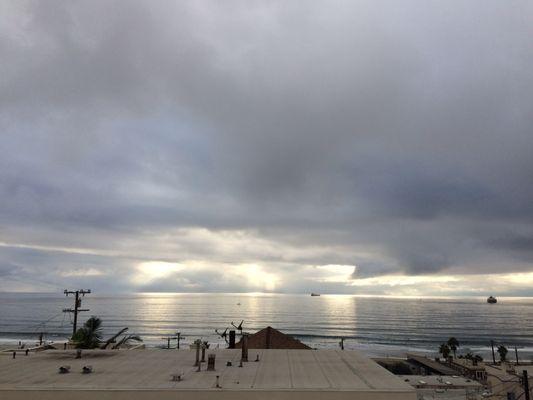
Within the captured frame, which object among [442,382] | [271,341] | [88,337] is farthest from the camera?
[271,341]

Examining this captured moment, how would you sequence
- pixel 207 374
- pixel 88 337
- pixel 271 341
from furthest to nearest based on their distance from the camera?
pixel 271 341
pixel 88 337
pixel 207 374

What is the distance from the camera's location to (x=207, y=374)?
2111 cm

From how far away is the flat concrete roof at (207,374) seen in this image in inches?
701

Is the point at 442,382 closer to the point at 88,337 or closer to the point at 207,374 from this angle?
the point at 207,374

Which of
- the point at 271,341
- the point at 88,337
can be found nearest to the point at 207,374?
the point at 271,341

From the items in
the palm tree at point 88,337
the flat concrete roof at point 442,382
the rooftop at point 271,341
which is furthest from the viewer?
the rooftop at point 271,341

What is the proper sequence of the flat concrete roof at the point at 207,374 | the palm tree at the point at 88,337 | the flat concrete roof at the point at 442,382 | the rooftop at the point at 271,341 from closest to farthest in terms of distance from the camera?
the flat concrete roof at the point at 207,374 < the flat concrete roof at the point at 442,382 < the palm tree at the point at 88,337 < the rooftop at the point at 271,341

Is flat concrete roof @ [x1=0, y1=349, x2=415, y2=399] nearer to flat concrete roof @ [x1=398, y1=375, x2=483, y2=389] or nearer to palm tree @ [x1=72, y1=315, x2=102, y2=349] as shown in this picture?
palm tree @ [x1=72, y1=315, x2=102, y2=349]

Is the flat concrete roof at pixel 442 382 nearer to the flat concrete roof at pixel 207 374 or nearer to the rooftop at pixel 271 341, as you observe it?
the flat concrete roof at pixel 207 374

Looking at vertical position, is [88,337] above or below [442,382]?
above

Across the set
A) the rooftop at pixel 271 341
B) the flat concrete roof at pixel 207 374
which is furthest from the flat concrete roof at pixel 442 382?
the rooftop at pixel 271 341

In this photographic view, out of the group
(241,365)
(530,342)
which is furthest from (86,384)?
(530,342)

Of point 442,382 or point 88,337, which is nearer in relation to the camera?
point 442,382

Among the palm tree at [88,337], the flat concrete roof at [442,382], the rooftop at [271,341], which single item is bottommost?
the flat concrete roof at [442,382]
